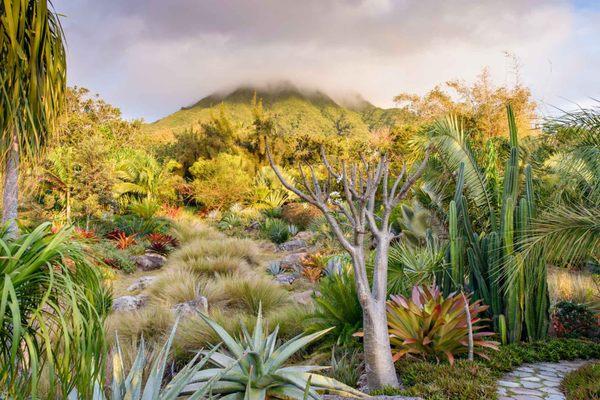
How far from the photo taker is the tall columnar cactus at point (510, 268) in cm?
493

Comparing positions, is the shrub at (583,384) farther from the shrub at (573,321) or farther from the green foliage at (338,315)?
the green foliage at (338,315)

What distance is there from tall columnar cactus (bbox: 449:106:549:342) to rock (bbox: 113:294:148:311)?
528cm

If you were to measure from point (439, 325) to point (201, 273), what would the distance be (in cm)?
618

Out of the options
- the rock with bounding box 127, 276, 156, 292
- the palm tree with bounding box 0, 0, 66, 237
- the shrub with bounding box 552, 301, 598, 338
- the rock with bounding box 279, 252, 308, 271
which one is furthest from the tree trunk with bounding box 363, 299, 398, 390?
the rock with bounding box 279, 252, 308, 271

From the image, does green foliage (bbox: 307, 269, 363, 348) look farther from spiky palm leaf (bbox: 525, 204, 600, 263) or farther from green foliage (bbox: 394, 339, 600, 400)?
spiky palm leaf (bbox: 525, 204, 600, 263)

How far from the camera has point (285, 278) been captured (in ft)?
33.0

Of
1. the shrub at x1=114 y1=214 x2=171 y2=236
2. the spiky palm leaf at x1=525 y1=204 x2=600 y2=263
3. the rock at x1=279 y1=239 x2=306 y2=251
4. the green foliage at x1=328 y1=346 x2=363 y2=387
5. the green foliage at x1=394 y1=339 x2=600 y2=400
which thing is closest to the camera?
the green foliage at x1=394 y1=339 x2=600 y2=400

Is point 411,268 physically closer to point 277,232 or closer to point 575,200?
point 575,200

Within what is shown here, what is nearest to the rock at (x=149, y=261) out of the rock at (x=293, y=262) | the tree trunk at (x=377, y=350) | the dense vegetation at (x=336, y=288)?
the dense vegetation at (x=336, y=288)

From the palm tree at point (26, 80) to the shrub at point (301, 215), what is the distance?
12.8 meters

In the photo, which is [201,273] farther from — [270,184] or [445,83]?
[445,83]

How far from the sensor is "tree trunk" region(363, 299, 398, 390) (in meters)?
3.75

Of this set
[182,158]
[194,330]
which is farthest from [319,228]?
[182,158]

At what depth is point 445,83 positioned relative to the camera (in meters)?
24.4
